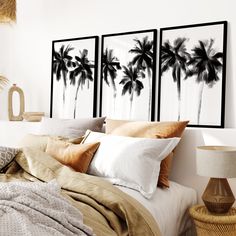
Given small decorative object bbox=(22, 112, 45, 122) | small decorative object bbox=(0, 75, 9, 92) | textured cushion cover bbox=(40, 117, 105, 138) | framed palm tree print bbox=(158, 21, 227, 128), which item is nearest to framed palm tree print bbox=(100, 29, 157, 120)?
framed palm tree print bbox=(158, 21, 227, 128)

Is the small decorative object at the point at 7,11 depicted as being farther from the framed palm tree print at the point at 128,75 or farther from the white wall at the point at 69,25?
the framed palm tree print at the point at 128,75

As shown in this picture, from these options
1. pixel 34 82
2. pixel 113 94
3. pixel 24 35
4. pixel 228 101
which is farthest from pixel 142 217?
pixel 24 35

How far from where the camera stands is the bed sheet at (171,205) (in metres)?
2.46

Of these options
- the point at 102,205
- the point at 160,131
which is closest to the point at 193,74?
the point at 160,131

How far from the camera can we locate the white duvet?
64.1 inches

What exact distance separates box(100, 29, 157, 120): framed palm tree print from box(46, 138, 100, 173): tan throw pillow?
74 cm

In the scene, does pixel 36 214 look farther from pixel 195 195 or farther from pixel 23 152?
pixel 195 195

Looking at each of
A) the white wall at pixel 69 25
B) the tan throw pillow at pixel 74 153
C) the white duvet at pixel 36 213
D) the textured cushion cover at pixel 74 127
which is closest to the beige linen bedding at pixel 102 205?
the white duvet at pixel 36 213

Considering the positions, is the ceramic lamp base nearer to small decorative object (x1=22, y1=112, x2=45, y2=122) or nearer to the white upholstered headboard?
the white upholstered headboard

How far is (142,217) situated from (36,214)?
637 millimetres

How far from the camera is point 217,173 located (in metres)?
2.55

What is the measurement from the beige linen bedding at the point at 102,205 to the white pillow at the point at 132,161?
326 mm

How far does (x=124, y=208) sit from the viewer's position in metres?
2.12

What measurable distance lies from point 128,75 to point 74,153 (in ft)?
3.32
